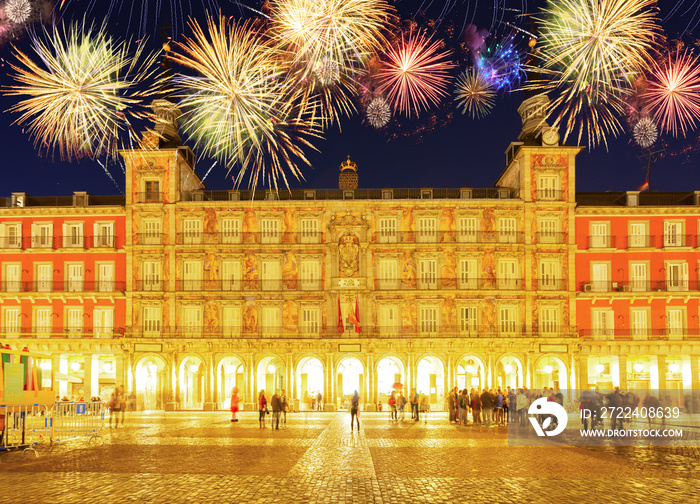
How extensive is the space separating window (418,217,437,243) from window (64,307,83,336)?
906 inches

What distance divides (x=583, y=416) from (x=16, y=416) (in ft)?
59.3

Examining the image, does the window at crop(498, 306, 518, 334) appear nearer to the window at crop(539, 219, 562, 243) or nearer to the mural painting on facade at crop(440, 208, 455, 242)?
the window at crop(539, 219, 562, 243)

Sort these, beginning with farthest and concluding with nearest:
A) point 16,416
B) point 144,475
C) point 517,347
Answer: point 517,347 → point 16,416 → point 144,475

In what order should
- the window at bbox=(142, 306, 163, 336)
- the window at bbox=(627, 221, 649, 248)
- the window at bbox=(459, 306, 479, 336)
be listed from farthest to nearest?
the window at bbox=(627, 221, 649, 248) < the window at bbox=(142, 306, 163, 336) < the window at bbox=(459, 306, 479, 336)

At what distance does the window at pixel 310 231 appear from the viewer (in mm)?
45656

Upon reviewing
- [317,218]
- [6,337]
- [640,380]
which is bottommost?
[640,380]

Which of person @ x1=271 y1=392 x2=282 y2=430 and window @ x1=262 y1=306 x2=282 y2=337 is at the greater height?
window @ x1=262 y1=306 x2=282 y2=337

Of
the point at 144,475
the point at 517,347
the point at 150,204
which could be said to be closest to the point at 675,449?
the point at 144,475

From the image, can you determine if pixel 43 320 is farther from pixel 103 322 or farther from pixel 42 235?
pixel 42 235

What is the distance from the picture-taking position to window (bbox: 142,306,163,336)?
45.1m

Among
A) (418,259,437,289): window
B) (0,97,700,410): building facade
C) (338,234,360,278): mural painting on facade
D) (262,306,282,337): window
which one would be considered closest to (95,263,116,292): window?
A: (0,97,700,410): building facade

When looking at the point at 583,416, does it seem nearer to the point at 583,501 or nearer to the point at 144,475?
the point at 583,501

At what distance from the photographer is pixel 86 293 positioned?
45.4 meters

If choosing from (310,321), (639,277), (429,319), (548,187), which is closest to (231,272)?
(310,321)
